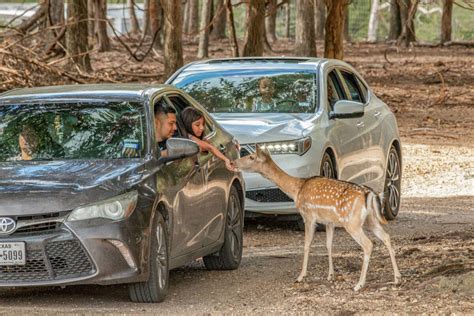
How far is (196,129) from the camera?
10.3 metres

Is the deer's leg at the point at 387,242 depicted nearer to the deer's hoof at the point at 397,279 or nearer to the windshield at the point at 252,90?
the deer's hoof at the point at 397,279

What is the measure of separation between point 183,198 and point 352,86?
5840 mm

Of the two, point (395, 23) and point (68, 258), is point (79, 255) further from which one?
point (395, 23)

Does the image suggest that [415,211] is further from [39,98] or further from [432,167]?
[39,98]

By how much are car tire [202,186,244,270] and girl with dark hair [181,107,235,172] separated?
59 cm

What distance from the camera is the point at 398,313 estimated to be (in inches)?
329

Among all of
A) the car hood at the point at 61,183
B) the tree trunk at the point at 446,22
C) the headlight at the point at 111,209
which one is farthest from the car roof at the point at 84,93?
the tree trunk at the point at 446,22

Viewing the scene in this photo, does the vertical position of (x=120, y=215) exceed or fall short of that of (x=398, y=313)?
it exceeds it

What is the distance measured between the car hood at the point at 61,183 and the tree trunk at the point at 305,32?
2137 cm

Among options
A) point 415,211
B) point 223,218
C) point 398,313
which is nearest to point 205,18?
point 415,211

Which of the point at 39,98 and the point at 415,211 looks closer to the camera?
the point at 39,98

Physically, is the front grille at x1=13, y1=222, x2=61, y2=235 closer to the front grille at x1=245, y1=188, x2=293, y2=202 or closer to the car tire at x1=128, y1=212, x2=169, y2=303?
the car tire at x1=128, y1=212, x2=169, y2=303

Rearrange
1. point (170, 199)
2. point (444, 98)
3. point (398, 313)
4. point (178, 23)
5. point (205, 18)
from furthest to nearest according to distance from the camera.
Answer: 1. point (205, 18)
2. point (444, 98)
3. point (178, 23)
4. point (170, 199)
5. point (398, 313)

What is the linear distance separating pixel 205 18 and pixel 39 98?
24.7 metres
